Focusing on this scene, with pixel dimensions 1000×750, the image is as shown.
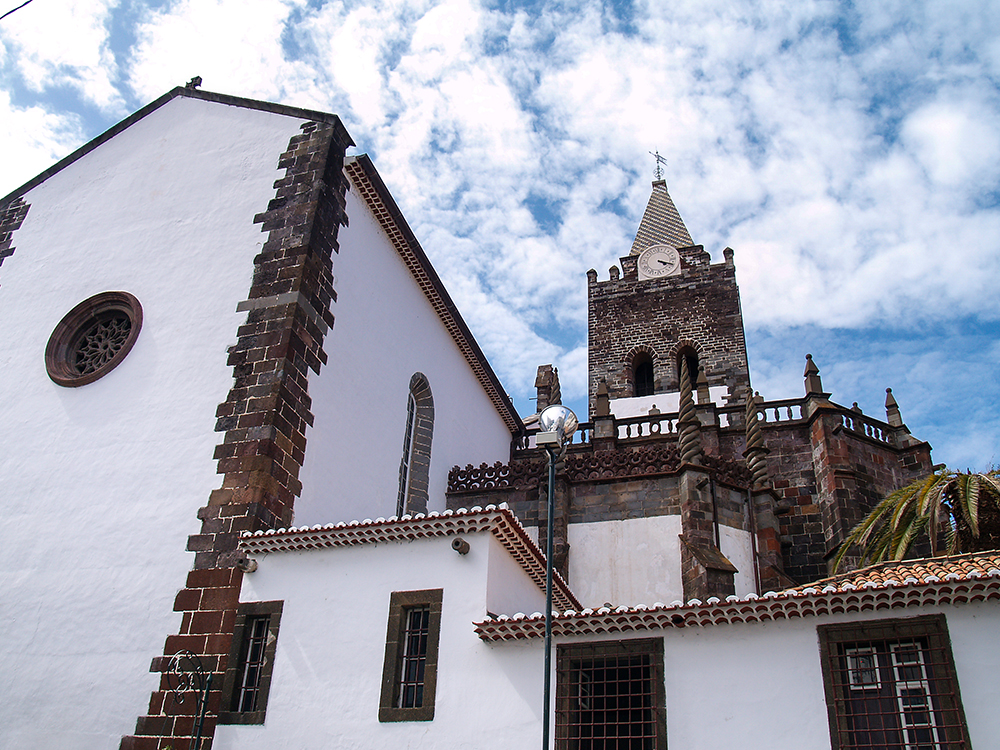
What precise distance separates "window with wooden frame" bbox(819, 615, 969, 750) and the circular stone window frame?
11.2 metres

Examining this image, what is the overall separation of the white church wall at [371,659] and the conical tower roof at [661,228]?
86.0ft

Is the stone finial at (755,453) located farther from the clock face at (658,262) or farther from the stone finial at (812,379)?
the clock face at (658,262)

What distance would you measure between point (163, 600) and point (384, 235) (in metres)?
8.19

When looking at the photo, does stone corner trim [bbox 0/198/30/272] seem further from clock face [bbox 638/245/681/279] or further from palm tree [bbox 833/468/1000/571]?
clock face [bbox 638/245/681/279]

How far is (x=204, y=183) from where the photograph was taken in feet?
50.1

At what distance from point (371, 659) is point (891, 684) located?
5.78 meters

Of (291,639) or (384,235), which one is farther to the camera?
(384,235)

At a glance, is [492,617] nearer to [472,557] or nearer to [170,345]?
[472,557]

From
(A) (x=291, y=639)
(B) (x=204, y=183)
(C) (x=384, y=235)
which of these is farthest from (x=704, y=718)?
(B) (x=204, y=183)

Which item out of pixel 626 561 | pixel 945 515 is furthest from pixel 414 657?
pixel 945 515

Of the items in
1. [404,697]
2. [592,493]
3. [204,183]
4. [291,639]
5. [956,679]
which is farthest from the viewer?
[592,493]

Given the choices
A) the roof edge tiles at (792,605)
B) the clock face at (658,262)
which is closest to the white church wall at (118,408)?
the roof edge tiles at (792,605)

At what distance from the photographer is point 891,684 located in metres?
8.49

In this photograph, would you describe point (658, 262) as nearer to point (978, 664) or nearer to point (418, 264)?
point (418, 264)
